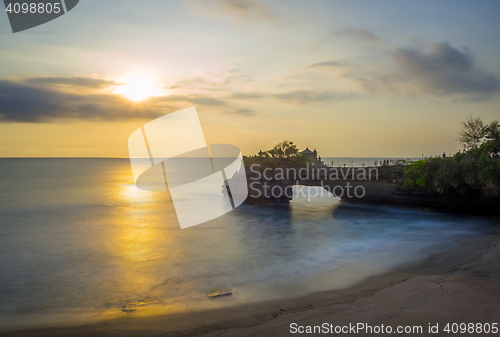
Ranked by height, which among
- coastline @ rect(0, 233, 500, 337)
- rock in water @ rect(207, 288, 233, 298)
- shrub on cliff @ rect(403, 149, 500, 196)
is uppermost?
shrub on cliff @ rect(403, 149, 500, 196)

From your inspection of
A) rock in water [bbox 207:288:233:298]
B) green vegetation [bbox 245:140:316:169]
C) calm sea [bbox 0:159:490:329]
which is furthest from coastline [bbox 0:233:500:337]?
green vegetation [bbox 245:140:316:169]

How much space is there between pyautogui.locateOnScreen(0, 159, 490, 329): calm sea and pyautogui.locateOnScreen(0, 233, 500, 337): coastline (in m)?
0.76

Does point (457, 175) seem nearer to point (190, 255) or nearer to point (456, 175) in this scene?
point (456, 175)

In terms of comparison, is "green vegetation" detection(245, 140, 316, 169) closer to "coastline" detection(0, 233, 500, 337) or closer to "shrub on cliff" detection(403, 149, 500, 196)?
"shrub on cliff" detection(403, 149, 500, 196)

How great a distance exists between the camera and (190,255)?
15148mm

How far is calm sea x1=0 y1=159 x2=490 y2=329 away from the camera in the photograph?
9.82 meters

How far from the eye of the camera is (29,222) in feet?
79.6

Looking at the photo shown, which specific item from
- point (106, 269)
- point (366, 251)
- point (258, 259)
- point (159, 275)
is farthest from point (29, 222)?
point (366, 251)

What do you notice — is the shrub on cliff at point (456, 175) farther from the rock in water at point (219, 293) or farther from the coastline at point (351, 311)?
the rock in water at point (219, 293)

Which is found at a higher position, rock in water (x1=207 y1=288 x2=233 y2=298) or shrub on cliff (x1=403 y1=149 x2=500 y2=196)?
shrub on cliff (x1=403 y1=149 x2=500 y2=196)

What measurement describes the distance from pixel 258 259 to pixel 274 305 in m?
5.57

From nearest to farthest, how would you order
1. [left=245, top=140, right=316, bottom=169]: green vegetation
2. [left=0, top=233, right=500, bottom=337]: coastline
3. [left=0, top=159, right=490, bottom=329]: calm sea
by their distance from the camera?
[left=0, top=233, right=500, bottom=337]: coastline, [left=0, top=159, right=490, bottom=329]: calm sea, [left=245, top=140, right=316, bottom=169]: green vegetation

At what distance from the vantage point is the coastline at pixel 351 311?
688 cm

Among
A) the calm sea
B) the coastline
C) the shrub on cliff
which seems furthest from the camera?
the shrub on cliff
